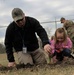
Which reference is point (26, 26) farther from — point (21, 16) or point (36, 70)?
point (36, 70)

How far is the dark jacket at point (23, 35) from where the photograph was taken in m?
7.59

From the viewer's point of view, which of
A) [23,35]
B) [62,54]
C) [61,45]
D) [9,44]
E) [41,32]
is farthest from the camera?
[62,54]

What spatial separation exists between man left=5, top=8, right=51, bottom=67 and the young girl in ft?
1.29

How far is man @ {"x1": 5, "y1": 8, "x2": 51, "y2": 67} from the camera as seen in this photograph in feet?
23.8

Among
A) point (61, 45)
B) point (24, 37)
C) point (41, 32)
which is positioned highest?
point (41, 32)

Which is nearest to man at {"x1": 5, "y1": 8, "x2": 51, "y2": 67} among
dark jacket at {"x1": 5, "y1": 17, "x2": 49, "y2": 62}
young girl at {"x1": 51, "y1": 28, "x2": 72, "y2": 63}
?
dark jacket at {"x1": 5, "y1": 17, "x2": 49, "y2": 62}

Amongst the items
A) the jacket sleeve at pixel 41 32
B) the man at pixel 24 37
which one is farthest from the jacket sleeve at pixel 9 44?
the jacket sleeve at pixel 41 32

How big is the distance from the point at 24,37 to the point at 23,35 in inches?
3.5

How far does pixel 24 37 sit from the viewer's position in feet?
25.5

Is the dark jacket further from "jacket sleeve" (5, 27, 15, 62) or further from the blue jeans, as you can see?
the blue jeans

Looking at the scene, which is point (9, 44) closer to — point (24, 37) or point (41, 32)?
point (24, 37)

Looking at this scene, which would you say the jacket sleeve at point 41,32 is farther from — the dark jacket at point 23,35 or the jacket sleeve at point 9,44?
the jacket sleeve at point 9,44

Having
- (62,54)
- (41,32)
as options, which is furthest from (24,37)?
(62,54)

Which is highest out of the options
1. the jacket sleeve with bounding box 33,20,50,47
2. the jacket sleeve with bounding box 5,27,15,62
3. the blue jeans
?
the jacket sleeve with bounding box 33,20,50,47
